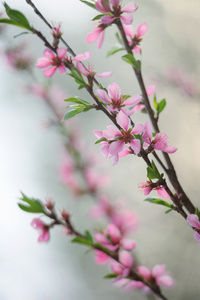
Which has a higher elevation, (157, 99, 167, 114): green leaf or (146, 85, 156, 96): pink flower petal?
(146, 85, 156, 96): pink flower petal

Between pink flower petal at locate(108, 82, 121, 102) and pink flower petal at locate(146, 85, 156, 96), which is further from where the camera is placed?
pink flower petal at locate(146, 85, 156, 96)

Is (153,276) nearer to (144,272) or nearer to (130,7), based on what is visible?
(144,272)

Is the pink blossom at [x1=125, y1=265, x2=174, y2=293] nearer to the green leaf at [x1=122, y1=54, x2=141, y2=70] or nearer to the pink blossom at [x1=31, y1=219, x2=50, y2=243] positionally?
the pink blossom at [x1=31, y1=219, x2=50, y2=243]

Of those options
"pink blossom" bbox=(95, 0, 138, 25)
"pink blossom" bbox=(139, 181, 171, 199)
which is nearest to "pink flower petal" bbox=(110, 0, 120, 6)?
"pink blossom" bbox=(95, 0, 138, 25)

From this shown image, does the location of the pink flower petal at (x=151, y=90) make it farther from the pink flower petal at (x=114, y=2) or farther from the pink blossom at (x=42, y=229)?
the pink blossom at (x=42, y=229)

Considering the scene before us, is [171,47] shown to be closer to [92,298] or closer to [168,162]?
[92,298]

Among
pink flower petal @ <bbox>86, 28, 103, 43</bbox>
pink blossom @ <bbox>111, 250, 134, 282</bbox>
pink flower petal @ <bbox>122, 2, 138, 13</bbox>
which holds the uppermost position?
pink flower petal @ <bbox>86, 28, 103, 43</bbox>

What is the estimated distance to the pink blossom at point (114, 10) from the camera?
Answer: 449 mm

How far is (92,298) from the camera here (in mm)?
2035

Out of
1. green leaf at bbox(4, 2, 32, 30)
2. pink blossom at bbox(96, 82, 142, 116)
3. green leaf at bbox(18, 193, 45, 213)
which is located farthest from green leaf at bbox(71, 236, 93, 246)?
green leaf at bbox(4, 2, 32, 30)

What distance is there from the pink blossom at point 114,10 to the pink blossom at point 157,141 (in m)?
0.16

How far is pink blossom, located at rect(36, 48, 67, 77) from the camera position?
1.53 feet

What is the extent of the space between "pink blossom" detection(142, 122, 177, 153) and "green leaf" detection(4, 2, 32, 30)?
0.20 metres

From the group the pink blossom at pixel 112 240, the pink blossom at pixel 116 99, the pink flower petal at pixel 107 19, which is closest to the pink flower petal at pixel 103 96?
the pink blossom at pixel 116 99
